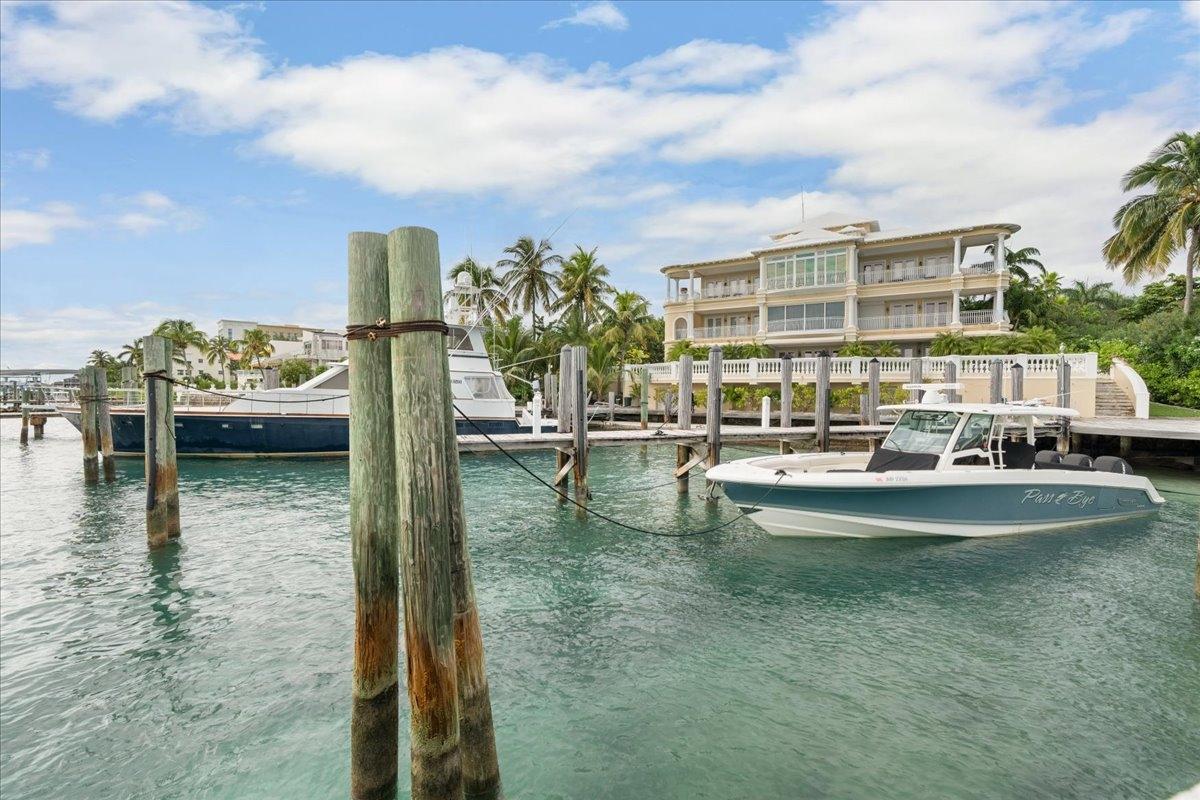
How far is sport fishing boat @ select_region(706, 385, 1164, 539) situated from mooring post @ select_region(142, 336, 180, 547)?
29.2 ft

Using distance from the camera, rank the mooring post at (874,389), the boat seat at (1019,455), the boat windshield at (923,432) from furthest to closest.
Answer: the mooring post at (874,389)
the boat seat at (1019,455)
the boat windshield at (923,432)

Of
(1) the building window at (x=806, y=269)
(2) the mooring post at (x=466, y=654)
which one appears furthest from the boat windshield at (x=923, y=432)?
(1) the building window at (x=806, y=269)

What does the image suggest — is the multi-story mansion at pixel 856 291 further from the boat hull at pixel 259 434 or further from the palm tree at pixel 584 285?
the boat hull at pixel 259 434

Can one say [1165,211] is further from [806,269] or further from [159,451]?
[159,451]

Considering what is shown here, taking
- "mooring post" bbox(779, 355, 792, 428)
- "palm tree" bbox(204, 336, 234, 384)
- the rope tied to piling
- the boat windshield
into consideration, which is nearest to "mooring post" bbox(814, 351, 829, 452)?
"mooring post" bbox(779, 355, 792, 428)

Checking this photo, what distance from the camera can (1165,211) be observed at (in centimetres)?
2786

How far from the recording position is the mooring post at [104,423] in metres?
16.9

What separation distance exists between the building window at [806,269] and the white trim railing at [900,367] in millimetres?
8512

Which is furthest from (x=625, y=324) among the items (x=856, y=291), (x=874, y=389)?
(x=874, y=389)

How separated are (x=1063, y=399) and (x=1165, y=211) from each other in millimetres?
15352

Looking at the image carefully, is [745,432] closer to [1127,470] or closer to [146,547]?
[1127,470]

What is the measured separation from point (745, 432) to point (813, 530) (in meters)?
3.94

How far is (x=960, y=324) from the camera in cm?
3247

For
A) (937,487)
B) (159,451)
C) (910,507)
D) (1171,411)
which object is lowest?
(910,507)
